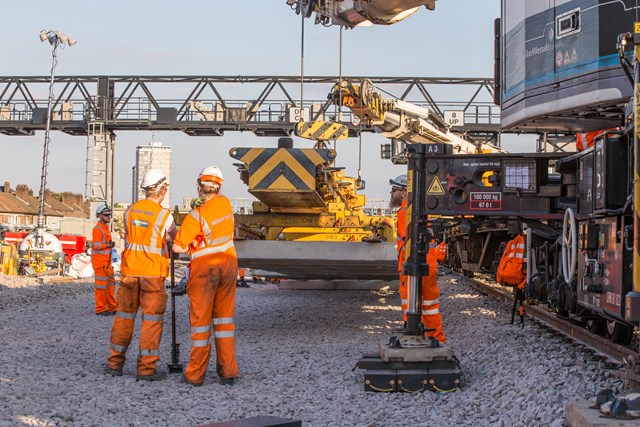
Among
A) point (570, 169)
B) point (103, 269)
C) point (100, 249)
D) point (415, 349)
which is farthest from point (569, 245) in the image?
point (100, 249)

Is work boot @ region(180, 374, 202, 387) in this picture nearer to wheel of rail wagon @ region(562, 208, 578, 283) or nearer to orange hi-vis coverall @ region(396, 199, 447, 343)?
orange hi-vis coverall @ region(396, 199, 447, 343)

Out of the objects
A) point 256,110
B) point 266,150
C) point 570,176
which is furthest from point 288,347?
point 256,110

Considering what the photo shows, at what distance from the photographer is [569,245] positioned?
21.8ft

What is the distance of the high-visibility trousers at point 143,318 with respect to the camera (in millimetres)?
7355

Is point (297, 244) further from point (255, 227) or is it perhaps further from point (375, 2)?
point (375, 2)

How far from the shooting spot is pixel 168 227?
25.8 ft

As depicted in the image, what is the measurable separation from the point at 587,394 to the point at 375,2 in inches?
127

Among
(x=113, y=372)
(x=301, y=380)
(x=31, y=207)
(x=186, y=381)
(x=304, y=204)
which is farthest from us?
(x=31, y=207)

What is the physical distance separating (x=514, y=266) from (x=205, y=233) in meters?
4.67

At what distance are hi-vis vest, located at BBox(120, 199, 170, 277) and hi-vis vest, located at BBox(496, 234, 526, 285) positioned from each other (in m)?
4.65

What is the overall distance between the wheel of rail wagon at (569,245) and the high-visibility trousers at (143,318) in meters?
3.44

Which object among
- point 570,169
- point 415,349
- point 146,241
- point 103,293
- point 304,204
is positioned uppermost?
point 570,169

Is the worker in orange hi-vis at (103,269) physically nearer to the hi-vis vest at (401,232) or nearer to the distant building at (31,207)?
the hi-vis vest at (401,232)

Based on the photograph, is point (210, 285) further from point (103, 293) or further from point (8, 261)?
point (8, 261)
